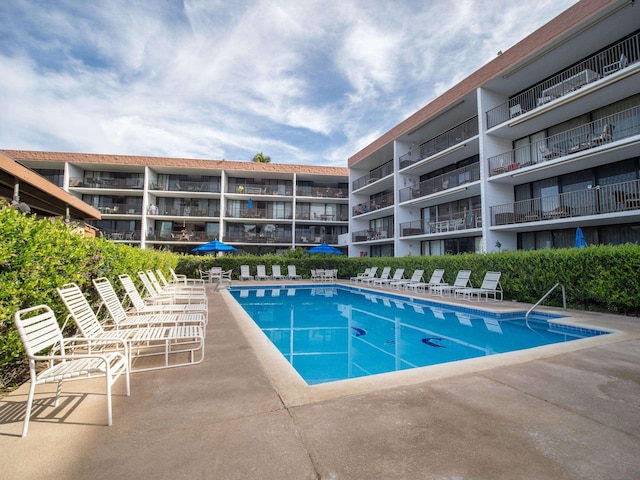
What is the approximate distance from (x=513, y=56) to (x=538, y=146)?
4.13 m

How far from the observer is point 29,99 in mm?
12750

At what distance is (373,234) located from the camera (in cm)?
2641

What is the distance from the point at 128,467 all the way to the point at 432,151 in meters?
20.8

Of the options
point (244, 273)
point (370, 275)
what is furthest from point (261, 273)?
point (370, 275)

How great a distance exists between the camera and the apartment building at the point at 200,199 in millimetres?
27344

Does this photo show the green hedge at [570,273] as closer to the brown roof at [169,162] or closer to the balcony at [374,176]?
the balcony at [374,176]

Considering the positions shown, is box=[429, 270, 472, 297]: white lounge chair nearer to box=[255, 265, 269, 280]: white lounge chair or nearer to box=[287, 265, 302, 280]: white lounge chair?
box=[287, 265, 302, 280]: white lounge chair

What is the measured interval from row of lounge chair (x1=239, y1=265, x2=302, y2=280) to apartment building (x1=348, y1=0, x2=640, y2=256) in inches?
298

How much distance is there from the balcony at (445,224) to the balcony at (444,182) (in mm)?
1742

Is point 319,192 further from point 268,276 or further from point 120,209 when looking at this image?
point 120,209

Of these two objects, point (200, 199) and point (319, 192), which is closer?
point (200, 199)

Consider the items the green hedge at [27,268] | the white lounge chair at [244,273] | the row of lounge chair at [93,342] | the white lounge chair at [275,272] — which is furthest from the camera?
the white lounge chair at [275,272]

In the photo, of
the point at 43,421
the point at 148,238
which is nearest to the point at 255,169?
the point at 148,238

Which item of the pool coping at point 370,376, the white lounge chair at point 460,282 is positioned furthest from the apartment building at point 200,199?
the pool coping at point 370,376
